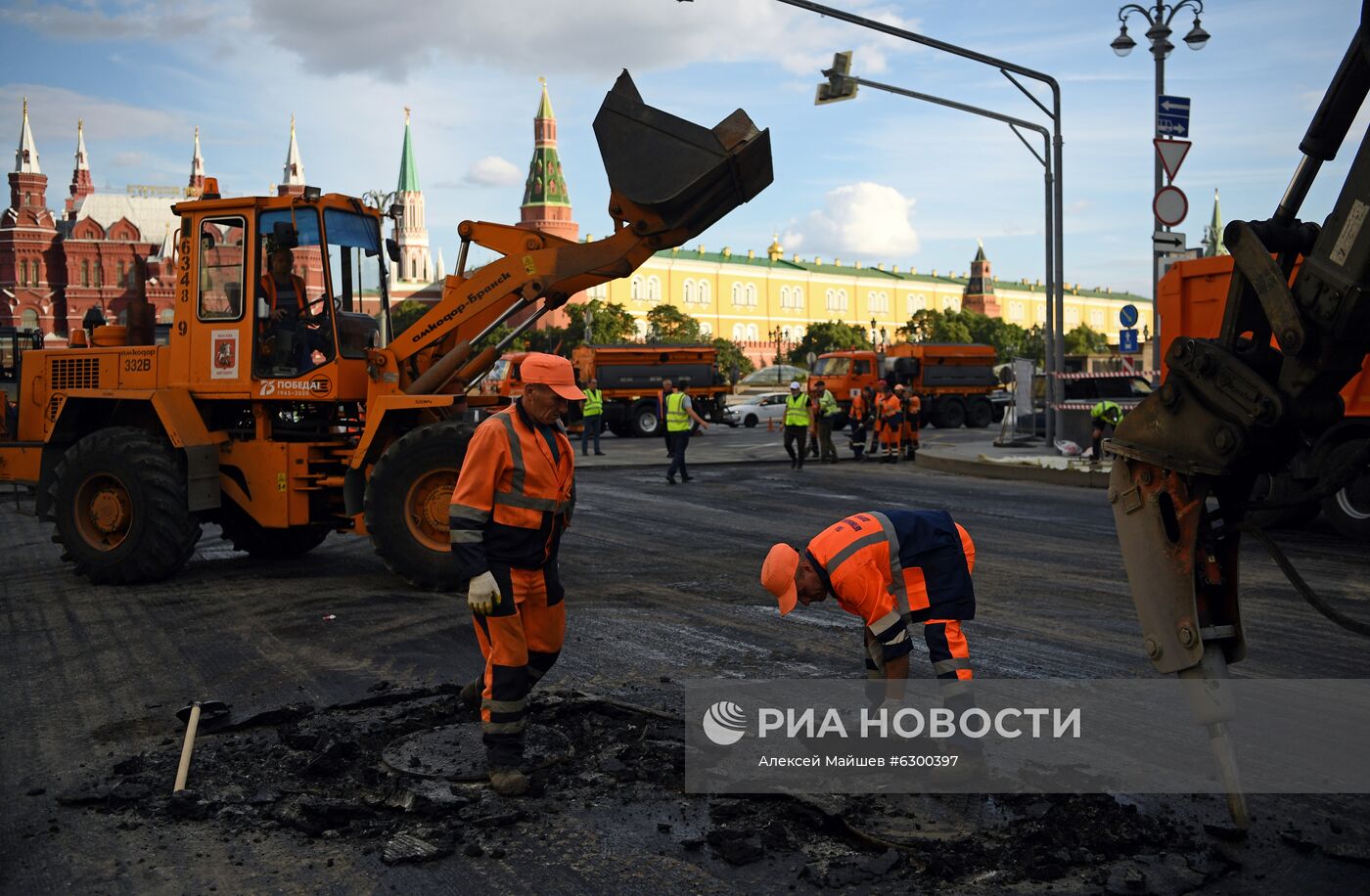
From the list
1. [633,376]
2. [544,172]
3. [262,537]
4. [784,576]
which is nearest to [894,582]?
[784,576]

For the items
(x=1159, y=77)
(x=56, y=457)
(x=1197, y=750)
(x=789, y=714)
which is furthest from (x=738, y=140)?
(x=1159, y=77)

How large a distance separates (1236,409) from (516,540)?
116 inches

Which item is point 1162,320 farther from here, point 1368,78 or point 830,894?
point 830,894

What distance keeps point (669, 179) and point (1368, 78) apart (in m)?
5.93

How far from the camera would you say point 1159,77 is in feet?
62.7

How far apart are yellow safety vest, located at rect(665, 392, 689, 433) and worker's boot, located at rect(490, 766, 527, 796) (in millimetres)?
15377

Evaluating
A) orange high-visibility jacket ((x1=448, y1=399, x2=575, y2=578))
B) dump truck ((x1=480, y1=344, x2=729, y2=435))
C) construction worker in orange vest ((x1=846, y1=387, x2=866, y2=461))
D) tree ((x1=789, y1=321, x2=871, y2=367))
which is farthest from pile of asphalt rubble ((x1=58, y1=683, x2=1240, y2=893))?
tree ((x1=789, y1=321, x2=871, y2=367))

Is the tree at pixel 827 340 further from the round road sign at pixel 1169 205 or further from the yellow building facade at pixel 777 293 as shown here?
the round road sign at pixel 1169 205

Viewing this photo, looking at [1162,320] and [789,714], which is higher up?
[1162,320]

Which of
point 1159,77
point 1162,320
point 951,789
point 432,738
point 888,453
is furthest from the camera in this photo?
point 888,453

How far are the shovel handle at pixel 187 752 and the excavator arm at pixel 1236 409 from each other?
3925 millimetres

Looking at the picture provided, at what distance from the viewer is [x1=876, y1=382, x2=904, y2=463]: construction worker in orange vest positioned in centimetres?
2594

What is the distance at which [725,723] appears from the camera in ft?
18.8

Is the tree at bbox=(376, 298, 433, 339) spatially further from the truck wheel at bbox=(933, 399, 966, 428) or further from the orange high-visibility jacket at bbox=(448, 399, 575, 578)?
the truck wheel at bbox=(933, 399, 966, 428)
